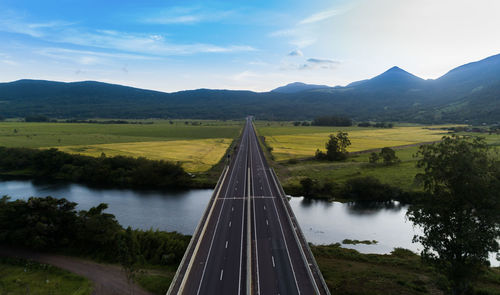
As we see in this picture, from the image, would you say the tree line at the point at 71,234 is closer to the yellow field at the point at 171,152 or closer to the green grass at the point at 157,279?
the green grass at the point at 157,279

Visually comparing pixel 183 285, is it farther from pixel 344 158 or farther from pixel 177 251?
pixel 344 158

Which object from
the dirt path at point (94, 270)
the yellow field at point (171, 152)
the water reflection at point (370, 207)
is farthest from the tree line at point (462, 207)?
the yellow field at point (171, 152)

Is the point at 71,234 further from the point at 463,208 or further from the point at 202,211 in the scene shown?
the point at 463,208

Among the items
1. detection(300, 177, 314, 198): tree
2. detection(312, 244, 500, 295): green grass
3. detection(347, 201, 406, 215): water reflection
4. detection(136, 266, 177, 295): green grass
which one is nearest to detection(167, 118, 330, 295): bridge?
detection(136, 266, 177, 295): green grass

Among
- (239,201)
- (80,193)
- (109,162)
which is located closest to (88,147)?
(109,162)

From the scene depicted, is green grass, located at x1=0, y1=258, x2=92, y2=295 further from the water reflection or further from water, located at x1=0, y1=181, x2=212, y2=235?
the water reflection

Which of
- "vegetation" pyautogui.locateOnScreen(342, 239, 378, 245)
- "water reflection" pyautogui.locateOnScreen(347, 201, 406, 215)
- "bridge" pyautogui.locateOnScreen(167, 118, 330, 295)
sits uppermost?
"bridge" pyautogui.locateOnScreen(167, 118, 330, 295)

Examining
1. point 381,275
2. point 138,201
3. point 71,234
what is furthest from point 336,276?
point 138,201
